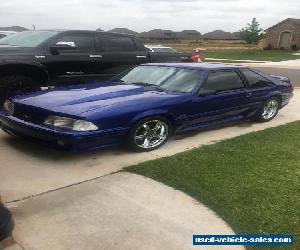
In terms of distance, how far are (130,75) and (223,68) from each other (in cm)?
153

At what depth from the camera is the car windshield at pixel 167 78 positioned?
21.6 ft

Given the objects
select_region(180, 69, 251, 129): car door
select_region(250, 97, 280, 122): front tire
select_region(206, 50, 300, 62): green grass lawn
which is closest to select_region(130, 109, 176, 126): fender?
select_region(180, 69, 251, 129): car door

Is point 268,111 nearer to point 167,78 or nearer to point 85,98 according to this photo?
point 167,78

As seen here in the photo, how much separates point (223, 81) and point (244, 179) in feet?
7.78

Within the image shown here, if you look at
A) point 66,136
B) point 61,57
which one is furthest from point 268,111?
point 66,136

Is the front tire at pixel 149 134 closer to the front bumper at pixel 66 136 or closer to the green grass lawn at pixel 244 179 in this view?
the front bumper at pixel 66 136

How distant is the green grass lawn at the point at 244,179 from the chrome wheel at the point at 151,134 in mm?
450

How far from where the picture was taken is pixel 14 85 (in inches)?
291

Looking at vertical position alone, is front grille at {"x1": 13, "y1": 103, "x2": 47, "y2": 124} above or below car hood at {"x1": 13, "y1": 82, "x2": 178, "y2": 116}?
below

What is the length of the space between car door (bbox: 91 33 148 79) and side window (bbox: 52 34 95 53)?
15cm

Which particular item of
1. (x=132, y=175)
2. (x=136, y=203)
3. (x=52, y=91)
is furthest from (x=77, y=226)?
(x=52, y=91)

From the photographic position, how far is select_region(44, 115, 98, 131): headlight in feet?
17.1

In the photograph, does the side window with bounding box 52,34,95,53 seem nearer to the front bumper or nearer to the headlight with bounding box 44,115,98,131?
the front bumper

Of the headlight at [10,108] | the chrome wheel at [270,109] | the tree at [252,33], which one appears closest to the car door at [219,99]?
the chrome wheel at [270,109]
